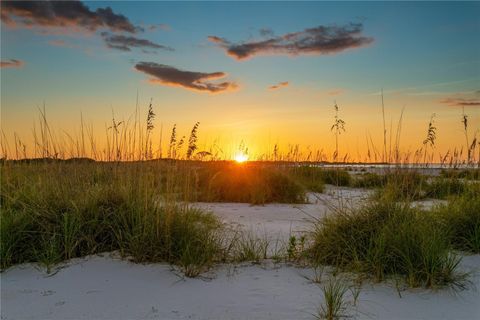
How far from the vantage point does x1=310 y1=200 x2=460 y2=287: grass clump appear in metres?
3.65

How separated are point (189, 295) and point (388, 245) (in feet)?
6.33

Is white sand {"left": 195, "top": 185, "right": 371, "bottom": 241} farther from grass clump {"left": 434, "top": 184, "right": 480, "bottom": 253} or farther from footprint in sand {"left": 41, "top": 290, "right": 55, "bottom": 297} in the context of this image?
footprint in sand {"left": 41, "top": 290, "right": 55, "bottom": 297}

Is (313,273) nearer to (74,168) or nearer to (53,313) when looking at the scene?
(53,313)

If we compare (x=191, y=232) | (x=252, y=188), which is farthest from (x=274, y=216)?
(x=191, y=232)

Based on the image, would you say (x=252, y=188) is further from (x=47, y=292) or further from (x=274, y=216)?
(x=47, y=292)

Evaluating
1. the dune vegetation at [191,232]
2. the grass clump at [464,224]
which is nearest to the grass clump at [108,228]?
the dune vegetation at [191,232]

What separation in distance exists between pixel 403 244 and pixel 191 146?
3143 millimetres

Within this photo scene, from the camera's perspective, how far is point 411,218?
440 centimetres

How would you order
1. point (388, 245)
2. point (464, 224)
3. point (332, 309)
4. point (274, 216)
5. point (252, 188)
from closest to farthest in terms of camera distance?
point (332, 309)
point (388, 245)
point (464, 224)
point (274, 216)
point (252, 188)

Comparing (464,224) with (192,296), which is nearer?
(192,296)

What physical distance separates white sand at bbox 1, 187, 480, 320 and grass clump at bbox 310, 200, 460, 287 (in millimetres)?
208

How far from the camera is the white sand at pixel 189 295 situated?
318cm

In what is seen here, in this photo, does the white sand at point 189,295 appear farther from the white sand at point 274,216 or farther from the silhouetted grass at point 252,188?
the silhouetted grass at point 252,188

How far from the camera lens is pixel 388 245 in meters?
3.93
